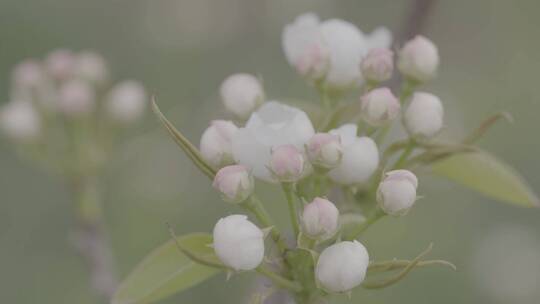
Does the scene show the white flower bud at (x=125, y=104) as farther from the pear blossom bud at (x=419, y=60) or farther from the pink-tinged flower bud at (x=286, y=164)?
the pink-tinged flower bud at (x=286, y=164)

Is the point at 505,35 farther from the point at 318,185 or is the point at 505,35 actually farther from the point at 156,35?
the point at 318,185

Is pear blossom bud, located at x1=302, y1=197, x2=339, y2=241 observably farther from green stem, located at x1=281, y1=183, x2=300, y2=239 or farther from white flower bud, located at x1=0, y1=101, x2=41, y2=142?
white flower bud, located at x1=0, y1=101, x2=41, y2=142

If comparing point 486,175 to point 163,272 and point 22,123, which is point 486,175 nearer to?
point 163,272

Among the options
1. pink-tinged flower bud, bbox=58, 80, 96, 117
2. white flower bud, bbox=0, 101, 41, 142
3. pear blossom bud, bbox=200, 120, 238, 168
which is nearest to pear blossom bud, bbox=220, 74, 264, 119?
pear blossom bud, bbox=200, 120, 238, 168

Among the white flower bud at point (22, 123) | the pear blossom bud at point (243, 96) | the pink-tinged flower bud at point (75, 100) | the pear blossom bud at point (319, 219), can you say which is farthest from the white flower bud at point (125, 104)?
the pear blossom bud at point (319, 219)

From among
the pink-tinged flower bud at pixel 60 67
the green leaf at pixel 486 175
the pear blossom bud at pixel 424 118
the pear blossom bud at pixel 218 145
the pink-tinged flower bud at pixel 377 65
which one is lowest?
the green leaf at pixel 486 175

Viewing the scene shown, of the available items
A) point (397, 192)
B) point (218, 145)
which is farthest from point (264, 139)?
point (397, 192)

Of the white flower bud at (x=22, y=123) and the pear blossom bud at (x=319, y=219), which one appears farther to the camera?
the white flower bud at (x=22, y=123)

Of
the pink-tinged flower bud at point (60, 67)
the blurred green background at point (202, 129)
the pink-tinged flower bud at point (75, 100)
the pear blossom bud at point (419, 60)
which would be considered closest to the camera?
the pear blossom bud at point (419, 60)
